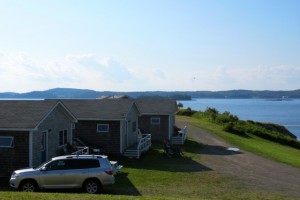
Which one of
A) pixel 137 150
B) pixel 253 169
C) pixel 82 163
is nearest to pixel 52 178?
pixel 82 163

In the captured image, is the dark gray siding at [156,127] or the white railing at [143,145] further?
the dark gray siding at [156,127]

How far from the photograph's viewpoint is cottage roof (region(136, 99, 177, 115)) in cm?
4722

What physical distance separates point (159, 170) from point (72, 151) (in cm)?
626

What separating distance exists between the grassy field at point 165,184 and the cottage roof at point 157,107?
9.67 meters

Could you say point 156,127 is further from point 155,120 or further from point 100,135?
point 100,135

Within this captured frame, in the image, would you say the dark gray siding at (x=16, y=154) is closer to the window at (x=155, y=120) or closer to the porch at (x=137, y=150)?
the porch at (x=137, y=150)

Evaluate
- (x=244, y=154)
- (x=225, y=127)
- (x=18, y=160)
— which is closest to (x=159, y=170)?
(x=18, y=160)

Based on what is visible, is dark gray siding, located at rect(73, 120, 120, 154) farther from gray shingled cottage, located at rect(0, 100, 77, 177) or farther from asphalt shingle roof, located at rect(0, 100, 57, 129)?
asphalt shingle roof, located at rect(0, 100, 57, 129)

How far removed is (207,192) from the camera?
2375 centimetres

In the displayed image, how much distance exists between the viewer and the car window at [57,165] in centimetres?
2220

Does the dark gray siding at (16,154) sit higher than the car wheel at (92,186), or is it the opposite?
the dark gray siding at (16,154)

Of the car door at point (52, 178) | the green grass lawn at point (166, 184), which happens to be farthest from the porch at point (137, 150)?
the car door at point (52, 178)

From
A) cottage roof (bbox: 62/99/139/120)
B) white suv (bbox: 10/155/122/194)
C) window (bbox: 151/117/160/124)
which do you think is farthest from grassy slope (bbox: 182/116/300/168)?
white suv (bbox: 10/155/122/194)

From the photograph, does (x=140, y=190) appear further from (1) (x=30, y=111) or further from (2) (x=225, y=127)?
(2) (x=225, y=127)
